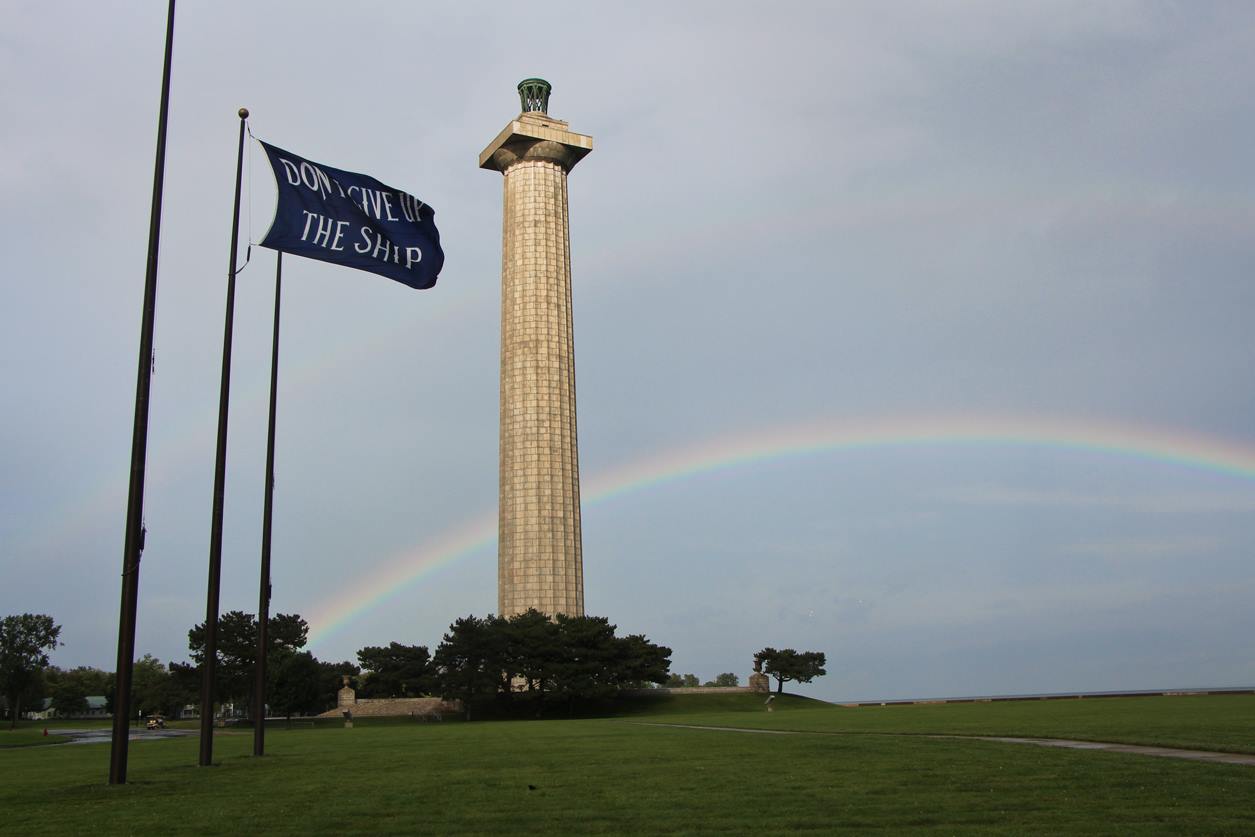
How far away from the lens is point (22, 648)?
10625cm

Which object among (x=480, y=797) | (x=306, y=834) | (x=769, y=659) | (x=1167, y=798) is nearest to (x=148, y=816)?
(x=306, y=834)

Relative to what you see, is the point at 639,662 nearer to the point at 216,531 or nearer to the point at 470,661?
the point at 470,661

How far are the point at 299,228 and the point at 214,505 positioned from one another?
6855mm

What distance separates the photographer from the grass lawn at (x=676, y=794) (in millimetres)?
14500

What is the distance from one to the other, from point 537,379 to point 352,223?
75181mm

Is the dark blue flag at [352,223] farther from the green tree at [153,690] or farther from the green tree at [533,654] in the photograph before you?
A: the green tree at [533,654]

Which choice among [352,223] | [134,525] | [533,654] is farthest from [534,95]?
[134,525]

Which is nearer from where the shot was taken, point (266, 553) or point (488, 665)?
point (266, 553)

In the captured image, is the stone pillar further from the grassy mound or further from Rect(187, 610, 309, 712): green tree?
the grassy mound

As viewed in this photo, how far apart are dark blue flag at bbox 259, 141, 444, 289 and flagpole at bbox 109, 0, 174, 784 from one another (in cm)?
447

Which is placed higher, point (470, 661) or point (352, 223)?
point (352, 223)

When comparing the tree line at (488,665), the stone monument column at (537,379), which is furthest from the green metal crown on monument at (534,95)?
the tree line at (488,665)

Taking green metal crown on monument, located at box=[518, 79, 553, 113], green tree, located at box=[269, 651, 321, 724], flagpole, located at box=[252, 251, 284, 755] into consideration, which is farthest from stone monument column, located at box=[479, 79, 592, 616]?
flagpole, located at box=[252, 251, 284, 755]

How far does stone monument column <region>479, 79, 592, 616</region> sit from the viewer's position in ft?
331
